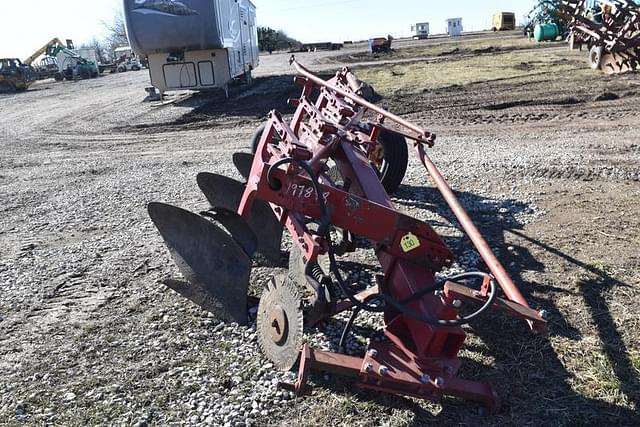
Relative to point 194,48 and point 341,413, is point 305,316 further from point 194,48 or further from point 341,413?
point 194,48

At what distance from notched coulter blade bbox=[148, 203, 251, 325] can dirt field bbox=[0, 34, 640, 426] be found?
153mm

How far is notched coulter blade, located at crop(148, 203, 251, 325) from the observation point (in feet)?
12.2

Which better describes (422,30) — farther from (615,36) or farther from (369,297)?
(369,297)

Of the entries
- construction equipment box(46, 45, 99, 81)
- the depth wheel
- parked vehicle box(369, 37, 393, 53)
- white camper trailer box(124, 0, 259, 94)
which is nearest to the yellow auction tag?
the depth wheel

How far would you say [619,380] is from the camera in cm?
294

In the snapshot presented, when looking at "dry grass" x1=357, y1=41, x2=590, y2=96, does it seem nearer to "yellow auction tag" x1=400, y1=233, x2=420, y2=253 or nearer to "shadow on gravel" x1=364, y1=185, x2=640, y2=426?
"shadow on gravel" x1=364, y1=185, x2=640, y2=426

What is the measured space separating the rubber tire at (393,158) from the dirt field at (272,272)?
274 millimetres

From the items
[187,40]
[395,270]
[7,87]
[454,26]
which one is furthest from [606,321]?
[454,26]

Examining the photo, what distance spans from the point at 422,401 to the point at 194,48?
12.4 meters

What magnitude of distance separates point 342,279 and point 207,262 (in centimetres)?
103

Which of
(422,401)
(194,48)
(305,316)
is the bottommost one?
(422,401)

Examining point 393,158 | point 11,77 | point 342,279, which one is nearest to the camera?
point 342,279

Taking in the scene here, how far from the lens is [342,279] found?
344 centimetres

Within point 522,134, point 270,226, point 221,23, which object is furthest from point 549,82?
point 270,226
